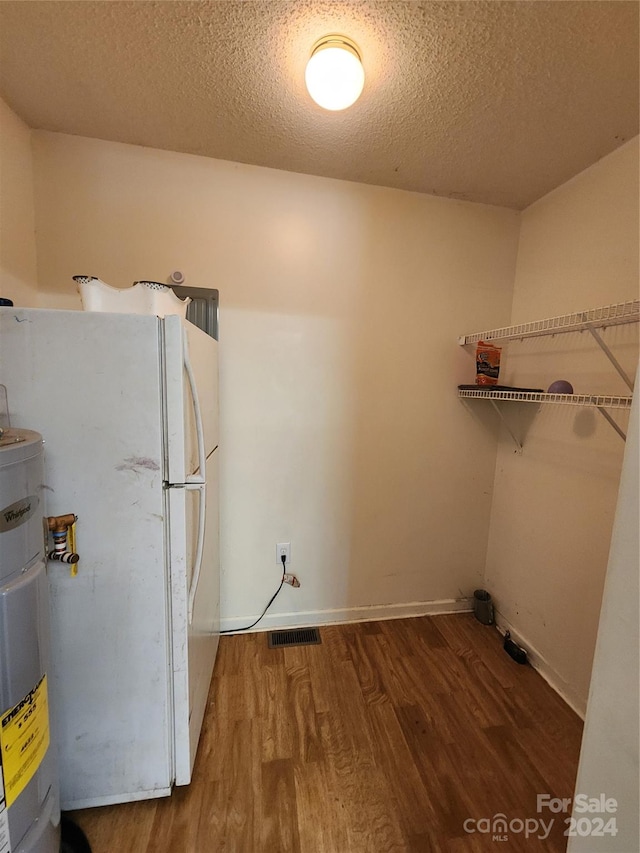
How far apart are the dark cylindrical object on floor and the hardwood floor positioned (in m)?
0.20

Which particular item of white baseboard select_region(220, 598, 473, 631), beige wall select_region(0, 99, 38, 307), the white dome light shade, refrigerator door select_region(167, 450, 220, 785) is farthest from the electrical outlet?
the white dome light shade

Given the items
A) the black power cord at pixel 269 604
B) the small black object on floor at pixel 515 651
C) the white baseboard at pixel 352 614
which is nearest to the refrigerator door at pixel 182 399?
the black power cord at pixel 269 604

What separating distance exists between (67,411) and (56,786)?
993 mm

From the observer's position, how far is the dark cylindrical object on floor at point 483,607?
1.98 meters

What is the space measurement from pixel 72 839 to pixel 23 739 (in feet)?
1.92

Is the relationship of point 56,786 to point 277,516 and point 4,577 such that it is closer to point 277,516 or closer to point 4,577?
point 4,577

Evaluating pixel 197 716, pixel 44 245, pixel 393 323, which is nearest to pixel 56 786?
pixel 197 716

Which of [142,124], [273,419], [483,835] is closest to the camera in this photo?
[483,835]

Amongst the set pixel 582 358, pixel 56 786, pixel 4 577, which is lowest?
pixel 56 786

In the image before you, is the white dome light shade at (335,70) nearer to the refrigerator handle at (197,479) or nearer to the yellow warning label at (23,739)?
the refrigerator handle at (197,479)

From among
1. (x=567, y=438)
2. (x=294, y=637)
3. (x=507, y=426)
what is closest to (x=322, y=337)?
(x=507, y=426)

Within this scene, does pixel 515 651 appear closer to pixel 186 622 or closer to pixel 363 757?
pixel 363 757

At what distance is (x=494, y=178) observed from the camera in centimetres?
163

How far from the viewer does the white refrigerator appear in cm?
88
